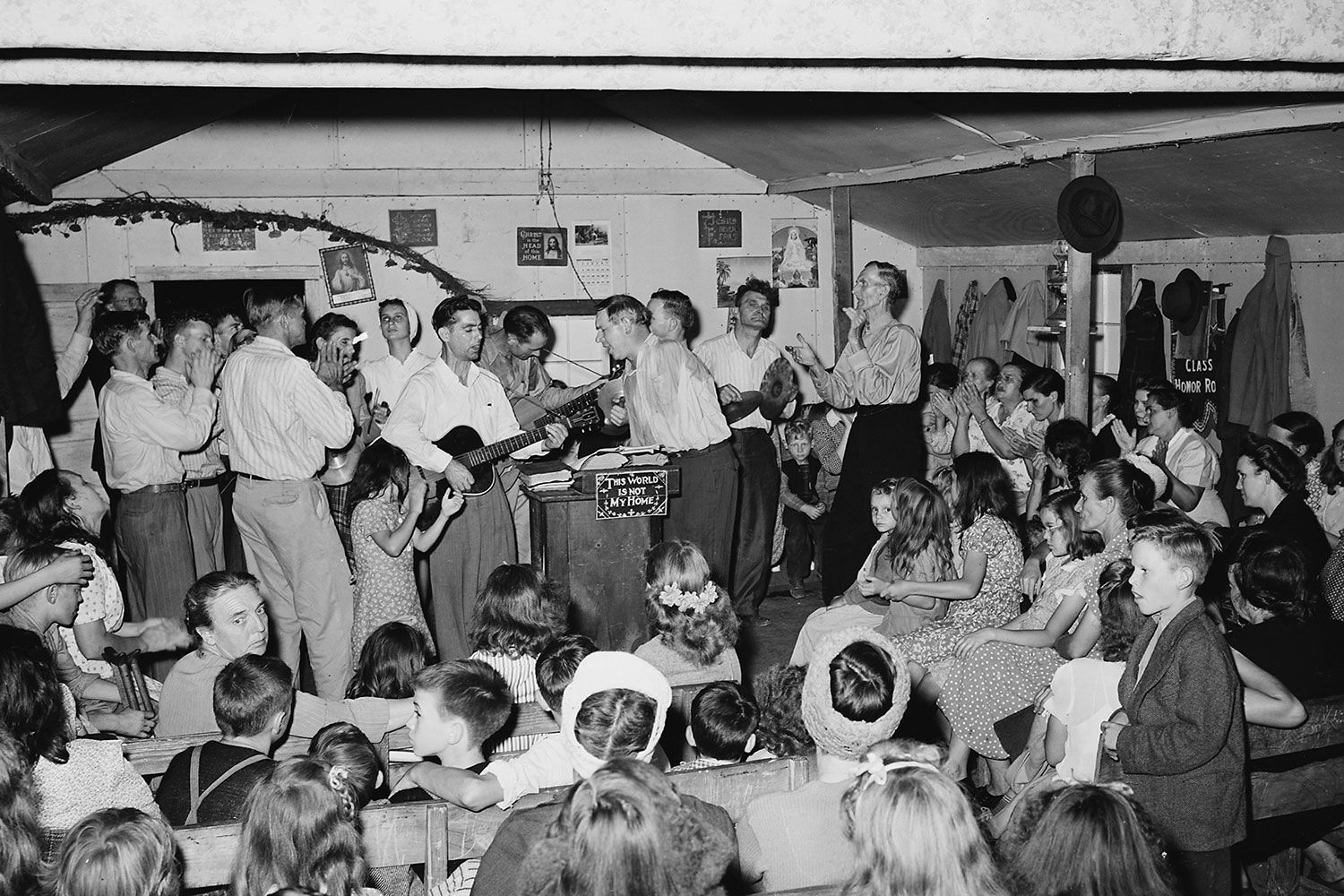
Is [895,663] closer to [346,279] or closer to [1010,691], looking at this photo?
[1010,691]

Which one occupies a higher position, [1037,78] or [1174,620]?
[1037,78]

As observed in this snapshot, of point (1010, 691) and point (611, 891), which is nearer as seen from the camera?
point (611, 891)

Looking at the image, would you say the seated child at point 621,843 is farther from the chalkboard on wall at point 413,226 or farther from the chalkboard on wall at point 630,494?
the chalkboard on wall at point 413,226

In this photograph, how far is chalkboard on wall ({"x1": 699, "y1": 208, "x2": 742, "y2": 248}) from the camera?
8812 millimetres

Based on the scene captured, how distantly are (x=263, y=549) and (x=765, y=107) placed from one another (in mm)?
3612

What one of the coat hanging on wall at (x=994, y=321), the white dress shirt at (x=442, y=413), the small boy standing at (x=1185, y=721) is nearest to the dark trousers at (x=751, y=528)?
the white dress shirt at (x=442, y=413)

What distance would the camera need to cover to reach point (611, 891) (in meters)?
1.77

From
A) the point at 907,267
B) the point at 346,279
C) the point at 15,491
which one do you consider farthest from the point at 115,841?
the point at 907,267

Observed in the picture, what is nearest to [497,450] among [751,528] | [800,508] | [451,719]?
[751,528]

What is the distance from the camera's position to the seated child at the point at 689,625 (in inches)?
151

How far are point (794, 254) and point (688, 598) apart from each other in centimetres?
560

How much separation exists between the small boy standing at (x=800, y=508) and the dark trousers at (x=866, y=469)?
77cm

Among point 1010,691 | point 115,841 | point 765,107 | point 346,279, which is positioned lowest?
point 1010,691

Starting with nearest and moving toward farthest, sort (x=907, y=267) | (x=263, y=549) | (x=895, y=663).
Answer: (x=895, y=663) < (x=263, y=549) < (x=907, y=267)
